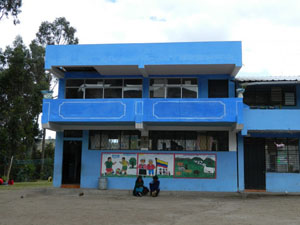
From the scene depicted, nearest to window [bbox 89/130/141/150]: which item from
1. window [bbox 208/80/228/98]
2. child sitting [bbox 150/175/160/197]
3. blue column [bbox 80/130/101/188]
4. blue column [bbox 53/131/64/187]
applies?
blue column [bbox 80/130/101/188]

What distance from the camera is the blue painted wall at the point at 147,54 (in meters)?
16.8

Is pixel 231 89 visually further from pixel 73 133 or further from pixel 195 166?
pixel 73 133

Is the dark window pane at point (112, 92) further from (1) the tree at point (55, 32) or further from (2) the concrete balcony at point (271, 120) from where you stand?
(1) the tree at point (55, 32)

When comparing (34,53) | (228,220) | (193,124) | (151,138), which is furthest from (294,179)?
(34,53)

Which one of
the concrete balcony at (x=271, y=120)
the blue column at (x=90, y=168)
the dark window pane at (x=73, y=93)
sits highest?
the dark window pane at (x=73, y=93)

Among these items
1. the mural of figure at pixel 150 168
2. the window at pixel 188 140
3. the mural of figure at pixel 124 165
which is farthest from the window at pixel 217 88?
the mural of figure at pixel 124 165

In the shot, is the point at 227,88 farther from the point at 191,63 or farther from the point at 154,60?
the point at 154,60

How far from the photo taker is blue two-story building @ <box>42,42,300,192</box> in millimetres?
16656

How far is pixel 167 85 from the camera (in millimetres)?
18328

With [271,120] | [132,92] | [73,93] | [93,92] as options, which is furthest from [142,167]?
[271,120]

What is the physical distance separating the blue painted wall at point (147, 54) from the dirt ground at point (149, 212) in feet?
21.3

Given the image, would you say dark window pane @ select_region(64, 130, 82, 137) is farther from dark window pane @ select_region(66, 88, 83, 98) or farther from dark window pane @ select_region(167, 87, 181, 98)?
dark window pane @ select_region(167, 87, 181, 98)

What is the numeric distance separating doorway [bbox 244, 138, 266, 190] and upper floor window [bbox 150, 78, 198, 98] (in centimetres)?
382

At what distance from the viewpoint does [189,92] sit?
59.6ft
